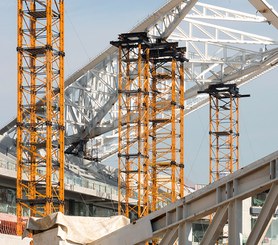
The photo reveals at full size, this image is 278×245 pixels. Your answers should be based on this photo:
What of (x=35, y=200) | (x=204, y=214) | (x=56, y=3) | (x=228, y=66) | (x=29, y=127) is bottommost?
(x=204, y=214)

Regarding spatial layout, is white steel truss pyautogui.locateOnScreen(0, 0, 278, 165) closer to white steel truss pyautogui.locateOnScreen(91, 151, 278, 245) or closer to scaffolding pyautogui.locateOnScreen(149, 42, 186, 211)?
scaffolding pyautogui.locateOnScreen(149, 42, 186, 211)

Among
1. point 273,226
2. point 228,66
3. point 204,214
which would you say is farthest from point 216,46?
point 204,214

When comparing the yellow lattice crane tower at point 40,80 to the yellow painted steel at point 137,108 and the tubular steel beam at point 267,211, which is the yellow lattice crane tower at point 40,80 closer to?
the yellow painted steel at point 137,108

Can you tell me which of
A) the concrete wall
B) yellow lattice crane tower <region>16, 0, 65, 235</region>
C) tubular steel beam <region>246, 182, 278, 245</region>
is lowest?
tubular steel beam <region>246, 182, 278, 245</region>

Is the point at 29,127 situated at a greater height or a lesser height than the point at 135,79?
lesser

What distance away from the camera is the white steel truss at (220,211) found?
74.2 ft

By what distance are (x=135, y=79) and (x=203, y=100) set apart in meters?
16.4

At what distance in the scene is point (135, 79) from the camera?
84875 mm

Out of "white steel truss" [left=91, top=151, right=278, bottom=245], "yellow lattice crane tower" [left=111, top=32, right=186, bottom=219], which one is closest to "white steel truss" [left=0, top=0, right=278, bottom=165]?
"yellow lattice crane tower" [left=111, top=32, right=186, bottom=219]

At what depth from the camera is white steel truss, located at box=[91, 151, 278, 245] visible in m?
22.6

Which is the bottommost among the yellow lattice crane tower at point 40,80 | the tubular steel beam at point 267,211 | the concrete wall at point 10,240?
the tubular steel beam at point 267,211

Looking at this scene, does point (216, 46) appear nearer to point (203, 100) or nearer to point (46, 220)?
point (203, 100)

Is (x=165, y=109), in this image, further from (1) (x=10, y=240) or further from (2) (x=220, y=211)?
(2) (x=220, y=211)

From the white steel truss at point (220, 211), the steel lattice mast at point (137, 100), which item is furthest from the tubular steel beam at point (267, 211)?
the steel lattice mast at point (137, 100)
